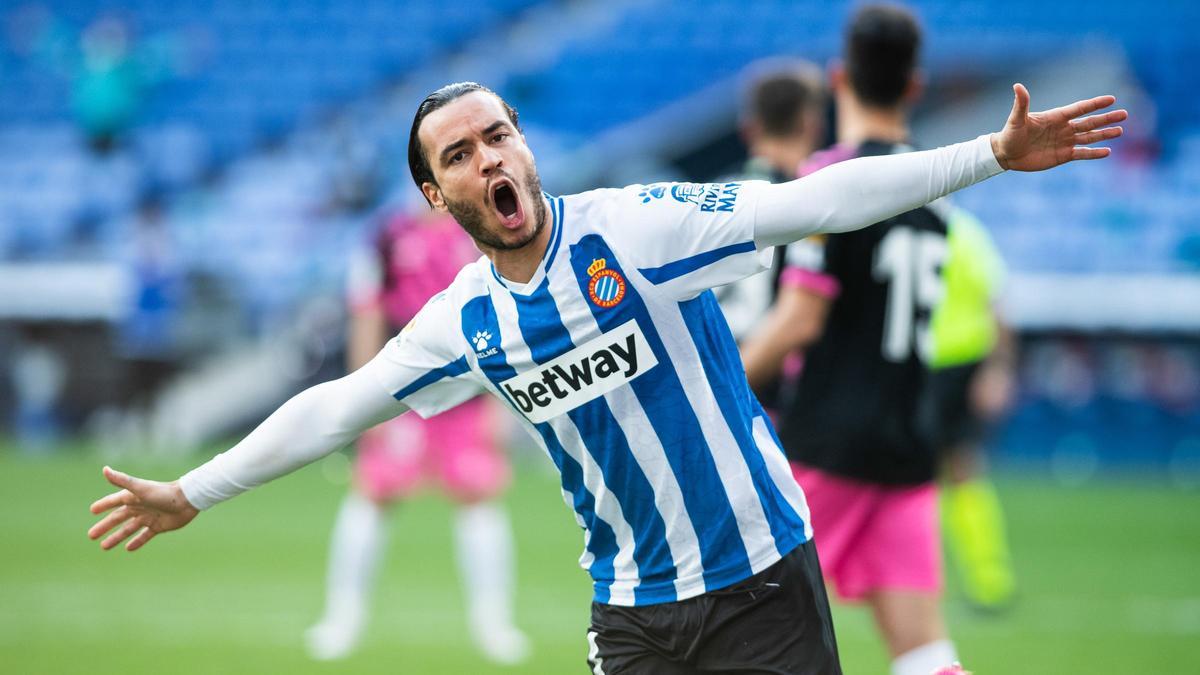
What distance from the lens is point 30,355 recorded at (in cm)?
1708

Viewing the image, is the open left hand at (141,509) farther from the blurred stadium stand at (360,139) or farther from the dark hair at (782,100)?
the blurred stadium stand at (360,139)

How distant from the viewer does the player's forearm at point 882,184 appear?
3096 mm

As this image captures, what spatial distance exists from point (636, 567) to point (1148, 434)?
45.0ft

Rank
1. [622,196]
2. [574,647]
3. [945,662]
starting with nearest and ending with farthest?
[622,196], [945,662], [574,647]

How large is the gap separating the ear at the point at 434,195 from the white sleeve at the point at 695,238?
1.51 feet

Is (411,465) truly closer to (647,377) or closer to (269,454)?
(269,454)

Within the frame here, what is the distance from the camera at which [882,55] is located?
462 cm

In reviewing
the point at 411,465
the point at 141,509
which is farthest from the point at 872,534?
the point at 411,465

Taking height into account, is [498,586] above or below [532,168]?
below

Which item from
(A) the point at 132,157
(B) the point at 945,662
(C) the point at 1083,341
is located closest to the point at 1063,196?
(C) the point at 1083,341

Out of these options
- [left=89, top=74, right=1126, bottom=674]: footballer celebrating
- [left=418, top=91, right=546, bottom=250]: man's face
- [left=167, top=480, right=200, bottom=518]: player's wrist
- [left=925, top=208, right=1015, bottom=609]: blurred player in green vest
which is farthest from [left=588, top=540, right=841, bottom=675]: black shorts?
[left=925, top=208, right=1015, bottom=609]: blurred player in green vest

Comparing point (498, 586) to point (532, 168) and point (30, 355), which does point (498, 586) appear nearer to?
point (532, 168)

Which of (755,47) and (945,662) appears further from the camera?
(755,47)

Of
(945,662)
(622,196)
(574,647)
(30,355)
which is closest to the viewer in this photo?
(622,196)
